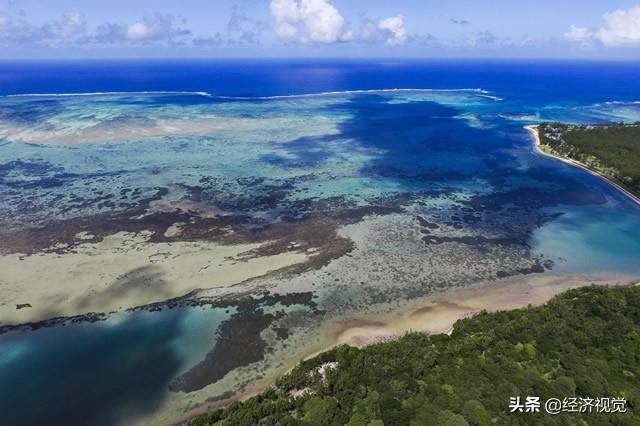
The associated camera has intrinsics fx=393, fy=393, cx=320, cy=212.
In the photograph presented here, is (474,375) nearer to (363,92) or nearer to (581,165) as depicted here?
(581,165)

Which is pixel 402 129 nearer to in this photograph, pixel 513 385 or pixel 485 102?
pixel 485 102

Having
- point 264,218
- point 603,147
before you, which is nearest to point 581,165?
point 603,147

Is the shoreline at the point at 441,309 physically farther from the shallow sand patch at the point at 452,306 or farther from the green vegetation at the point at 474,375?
the green vegetation at the point at 474,375

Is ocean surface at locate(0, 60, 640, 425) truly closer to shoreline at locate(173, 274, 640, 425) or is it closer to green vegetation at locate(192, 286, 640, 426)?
shoreline at locate(173, 274, 640, 425)

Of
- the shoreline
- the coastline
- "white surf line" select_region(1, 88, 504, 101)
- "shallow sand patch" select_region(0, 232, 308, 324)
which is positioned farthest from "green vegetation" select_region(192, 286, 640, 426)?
"white surf line" select_region(1, 88, 504, 101)

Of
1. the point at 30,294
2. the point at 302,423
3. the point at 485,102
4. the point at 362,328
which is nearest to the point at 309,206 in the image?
the point at 362,328

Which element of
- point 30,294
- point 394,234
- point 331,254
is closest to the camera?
point 30,294
